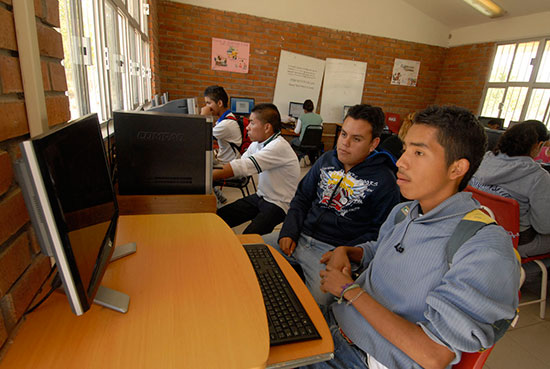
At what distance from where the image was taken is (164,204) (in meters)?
1.25

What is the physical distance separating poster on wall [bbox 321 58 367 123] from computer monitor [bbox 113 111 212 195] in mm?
5442

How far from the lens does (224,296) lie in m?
0.71

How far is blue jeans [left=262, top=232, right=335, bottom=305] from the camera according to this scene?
135cm

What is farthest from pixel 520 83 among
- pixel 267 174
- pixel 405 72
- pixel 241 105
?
pixel 267 174

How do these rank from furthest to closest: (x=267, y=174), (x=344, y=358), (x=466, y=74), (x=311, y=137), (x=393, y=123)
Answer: (x=393, y=123)
(x=466, y=74)
(x=311, y=137)
(x=267, y=174)
(x=344, y=358)

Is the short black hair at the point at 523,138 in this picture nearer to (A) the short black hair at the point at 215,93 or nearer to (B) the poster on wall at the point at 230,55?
(A) the short black hair at the point at 215,93

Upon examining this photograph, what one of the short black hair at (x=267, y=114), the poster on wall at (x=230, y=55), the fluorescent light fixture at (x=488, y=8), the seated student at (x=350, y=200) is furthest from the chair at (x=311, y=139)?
the seated student at (x=350, y=200)

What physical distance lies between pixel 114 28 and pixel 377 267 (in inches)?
99.0

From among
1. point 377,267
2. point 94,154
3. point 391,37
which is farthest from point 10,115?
point 391,37

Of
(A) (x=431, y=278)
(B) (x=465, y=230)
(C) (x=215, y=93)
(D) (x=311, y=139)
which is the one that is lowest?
(D) (x=311, y=139)

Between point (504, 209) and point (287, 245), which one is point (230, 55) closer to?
point (287, 245)

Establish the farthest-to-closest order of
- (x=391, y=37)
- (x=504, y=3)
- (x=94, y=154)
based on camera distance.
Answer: (x=391, y=37) → (x=504, y=3) → (x=94, y=154)

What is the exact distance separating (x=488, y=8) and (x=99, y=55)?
6.33 m

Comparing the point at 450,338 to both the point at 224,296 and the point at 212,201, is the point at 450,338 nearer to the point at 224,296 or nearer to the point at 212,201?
the point at 224,296
